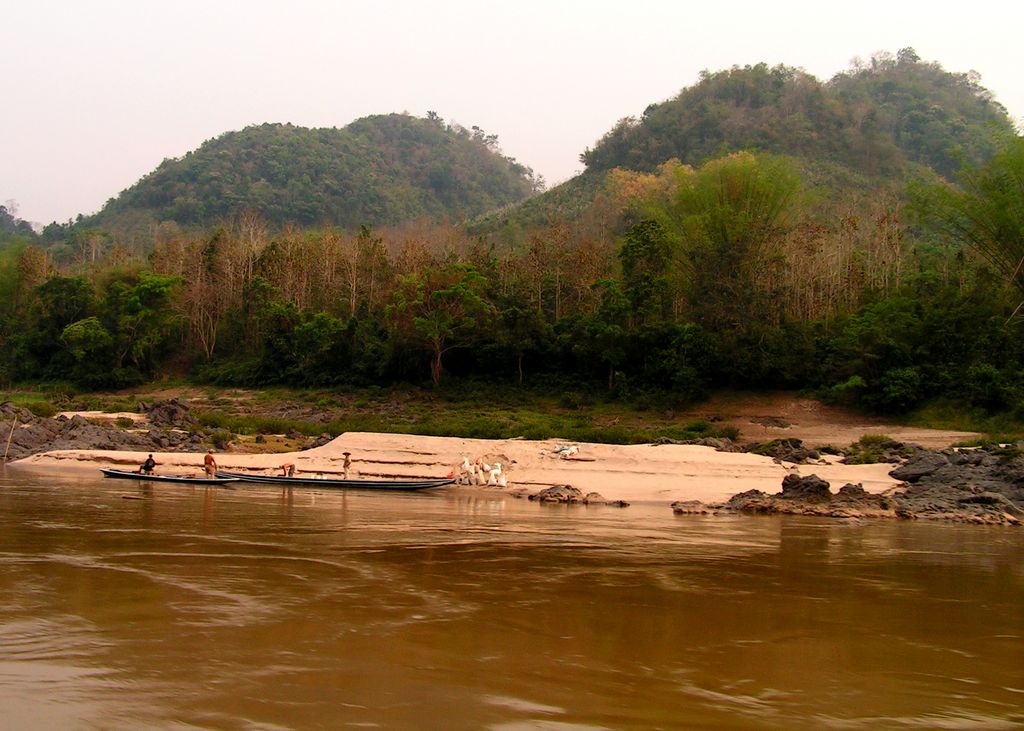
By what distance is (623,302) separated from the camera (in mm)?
38750

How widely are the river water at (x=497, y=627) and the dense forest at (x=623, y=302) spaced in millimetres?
20561

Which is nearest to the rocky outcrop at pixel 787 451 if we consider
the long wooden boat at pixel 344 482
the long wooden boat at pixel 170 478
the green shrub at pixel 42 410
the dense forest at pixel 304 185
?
the long wooden boat at pixel 344 482

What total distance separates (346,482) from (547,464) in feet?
19.0

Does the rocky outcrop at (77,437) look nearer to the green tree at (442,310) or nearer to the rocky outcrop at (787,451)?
the green tree at (442,310)

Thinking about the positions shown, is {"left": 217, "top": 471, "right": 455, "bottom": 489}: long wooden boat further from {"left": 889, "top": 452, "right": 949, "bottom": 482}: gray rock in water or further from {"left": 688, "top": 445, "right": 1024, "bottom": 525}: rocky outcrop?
{"left": 889, "top": 452, "right": 949, "bottom": 482}: gray rock in water

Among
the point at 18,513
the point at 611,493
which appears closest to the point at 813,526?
the point at 611,493

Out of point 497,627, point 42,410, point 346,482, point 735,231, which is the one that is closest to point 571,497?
point 346,482

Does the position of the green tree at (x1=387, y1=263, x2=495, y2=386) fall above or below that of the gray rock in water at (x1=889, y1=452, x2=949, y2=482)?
above

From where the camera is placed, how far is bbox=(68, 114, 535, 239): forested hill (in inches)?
3585

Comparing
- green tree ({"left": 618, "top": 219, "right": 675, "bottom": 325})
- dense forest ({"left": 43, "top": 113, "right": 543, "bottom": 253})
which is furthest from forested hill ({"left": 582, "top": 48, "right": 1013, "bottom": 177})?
green tree ({"left": 618, "top": 219, "right": 675, "bottom": 325})

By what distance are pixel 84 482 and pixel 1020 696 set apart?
70.4 feet

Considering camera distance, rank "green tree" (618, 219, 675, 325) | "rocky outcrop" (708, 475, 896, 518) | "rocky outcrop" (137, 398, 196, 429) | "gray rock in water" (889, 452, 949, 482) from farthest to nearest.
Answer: "green tree" (618, 219, 675, 325) < "rocky outcrop" (137, 398, 196, 429) < "gray rock in water" (889, 452, 949, 482) < "rocky outcrop" (708, 475, 896, 518)

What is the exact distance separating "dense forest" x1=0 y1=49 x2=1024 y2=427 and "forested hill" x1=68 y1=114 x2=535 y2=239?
28.0 metres

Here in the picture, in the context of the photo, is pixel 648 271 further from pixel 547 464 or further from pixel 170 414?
pixel 170 414
